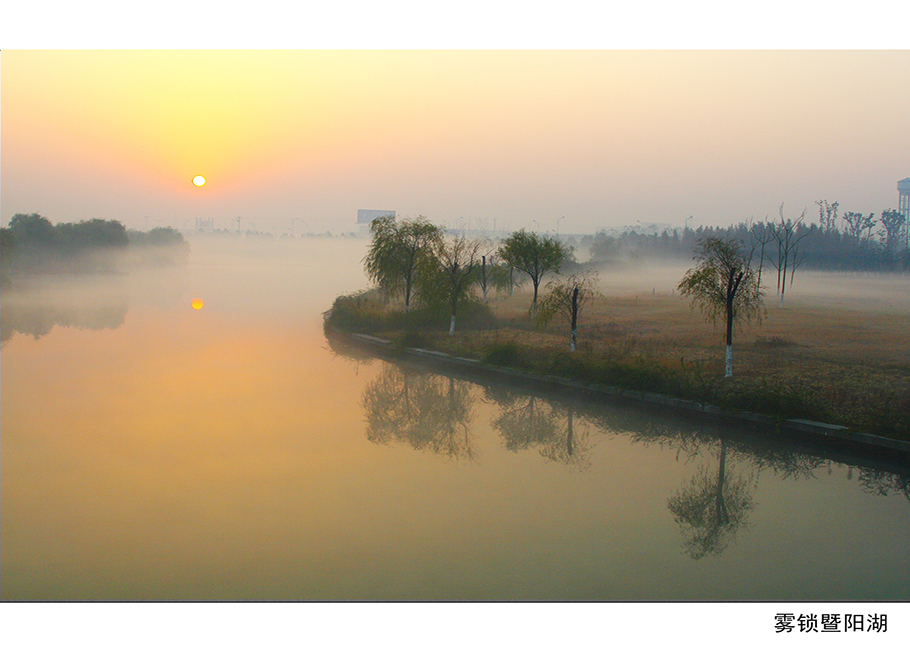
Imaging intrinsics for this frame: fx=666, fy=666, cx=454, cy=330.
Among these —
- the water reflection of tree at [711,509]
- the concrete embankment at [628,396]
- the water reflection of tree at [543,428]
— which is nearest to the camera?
the water reflection of tree at [711,509]

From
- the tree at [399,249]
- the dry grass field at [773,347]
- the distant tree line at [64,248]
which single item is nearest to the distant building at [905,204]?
the dry grass field at [773,347]

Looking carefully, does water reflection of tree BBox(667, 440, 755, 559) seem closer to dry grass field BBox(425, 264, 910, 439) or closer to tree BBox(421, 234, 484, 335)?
dry grass field BBox(425, 264, 910, 439)

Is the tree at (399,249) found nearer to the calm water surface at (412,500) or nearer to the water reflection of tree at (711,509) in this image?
the calm water surface at (412,500)

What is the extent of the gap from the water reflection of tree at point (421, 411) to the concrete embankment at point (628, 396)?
1.09m

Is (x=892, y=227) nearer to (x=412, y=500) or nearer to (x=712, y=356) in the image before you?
(x=712, y=356)

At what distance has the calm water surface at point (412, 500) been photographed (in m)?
7.11

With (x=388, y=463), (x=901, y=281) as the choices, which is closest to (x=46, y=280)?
(x=388, y=463)

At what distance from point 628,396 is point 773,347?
6729mm

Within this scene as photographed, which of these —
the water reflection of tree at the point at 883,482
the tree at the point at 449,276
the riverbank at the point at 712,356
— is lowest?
the water reflection of tree at the point at 883,482

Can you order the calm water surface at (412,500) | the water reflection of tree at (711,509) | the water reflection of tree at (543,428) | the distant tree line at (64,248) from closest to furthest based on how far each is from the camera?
the calm water surface at (412,500) < the water reflection of tree at (711,509) < the water reflection of tree at (543,428) < the distant tree line at (64,248)

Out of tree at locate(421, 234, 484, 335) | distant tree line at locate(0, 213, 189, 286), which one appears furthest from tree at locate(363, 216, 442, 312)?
distant tree line at locate(0, 213, 189, 286)

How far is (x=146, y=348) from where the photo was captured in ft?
76.5

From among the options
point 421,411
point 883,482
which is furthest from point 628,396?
point 883,482

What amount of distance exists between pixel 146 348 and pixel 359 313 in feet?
25.7
